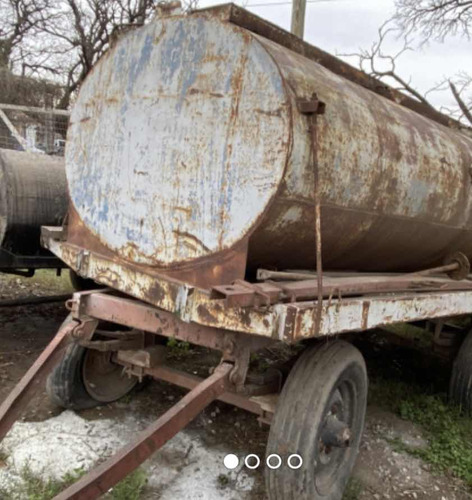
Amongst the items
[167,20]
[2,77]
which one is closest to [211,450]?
[167,20]

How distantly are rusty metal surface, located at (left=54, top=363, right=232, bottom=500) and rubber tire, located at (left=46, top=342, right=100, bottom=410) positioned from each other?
5.10 ft

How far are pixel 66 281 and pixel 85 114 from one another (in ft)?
16.7

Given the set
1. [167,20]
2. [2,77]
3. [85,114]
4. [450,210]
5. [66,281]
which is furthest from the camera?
[2,77]

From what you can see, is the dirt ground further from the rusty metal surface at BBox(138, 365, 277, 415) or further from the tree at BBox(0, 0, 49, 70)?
the tree at BBox(0, 0, 49, 70)

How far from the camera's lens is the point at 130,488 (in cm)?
298

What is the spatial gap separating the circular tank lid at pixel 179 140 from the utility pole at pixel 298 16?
16.7 feet

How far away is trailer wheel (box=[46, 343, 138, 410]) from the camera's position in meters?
3.78

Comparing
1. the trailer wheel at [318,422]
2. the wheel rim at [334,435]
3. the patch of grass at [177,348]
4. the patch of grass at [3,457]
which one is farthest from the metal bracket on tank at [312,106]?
the patch of grass at [177,348]

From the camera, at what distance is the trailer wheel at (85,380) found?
3775 millimetres

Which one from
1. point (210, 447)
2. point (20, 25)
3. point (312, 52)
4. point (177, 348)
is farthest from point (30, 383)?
point (20, 25)

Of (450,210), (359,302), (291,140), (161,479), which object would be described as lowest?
(161,479)

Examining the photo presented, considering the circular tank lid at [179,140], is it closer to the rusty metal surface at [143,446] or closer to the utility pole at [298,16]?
the rusty metal surface at [143,446]

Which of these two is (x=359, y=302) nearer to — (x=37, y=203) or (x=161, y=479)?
(x=161, y=479)

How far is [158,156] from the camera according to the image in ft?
9.67
